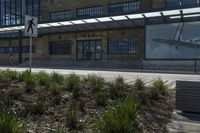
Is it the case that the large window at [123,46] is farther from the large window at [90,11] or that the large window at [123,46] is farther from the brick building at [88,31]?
the large window at [90,11]

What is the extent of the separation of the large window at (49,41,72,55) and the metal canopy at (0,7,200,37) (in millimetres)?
2184

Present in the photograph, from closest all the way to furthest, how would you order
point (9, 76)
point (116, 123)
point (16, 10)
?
point (116, 123), point (9, 76), point (16, 10)

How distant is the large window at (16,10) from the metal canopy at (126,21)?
8249 millimetres

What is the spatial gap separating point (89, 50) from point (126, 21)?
908 centimetres

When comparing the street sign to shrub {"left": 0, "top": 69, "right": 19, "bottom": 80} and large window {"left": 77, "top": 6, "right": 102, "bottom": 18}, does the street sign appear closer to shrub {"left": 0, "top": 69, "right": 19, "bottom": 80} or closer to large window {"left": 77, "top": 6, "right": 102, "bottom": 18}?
shrub {"left": 0, "top": 69, "right": 19, "bottom": 80}

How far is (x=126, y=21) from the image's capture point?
111 ft

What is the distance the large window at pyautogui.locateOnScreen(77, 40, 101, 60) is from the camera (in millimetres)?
40094

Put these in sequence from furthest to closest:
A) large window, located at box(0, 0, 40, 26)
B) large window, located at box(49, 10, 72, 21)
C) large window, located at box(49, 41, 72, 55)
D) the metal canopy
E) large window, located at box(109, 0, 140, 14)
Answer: large window, located at box(0, 0, 40, 26), large window, located at box(49, 10, 72, 21), large window, located at box(49, 41, 72, 55), large window, located at box(109, 0, 140, 14), the metal canopy

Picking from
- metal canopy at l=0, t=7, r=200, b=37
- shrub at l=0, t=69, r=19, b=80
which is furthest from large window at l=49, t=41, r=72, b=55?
shrub at l=0, t=69, r=19, b=80

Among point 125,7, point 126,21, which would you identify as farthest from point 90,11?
point 126,21

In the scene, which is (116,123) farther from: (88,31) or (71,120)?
(88,31)

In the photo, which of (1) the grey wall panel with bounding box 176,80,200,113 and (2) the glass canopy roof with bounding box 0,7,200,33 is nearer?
(1) the grey wall panel with bounding box 176,80,200,113

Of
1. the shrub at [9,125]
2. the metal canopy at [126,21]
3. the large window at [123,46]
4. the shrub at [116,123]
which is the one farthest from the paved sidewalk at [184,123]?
the large window at [123,46]

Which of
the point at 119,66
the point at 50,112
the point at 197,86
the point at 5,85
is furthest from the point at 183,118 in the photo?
the point at 119,66
